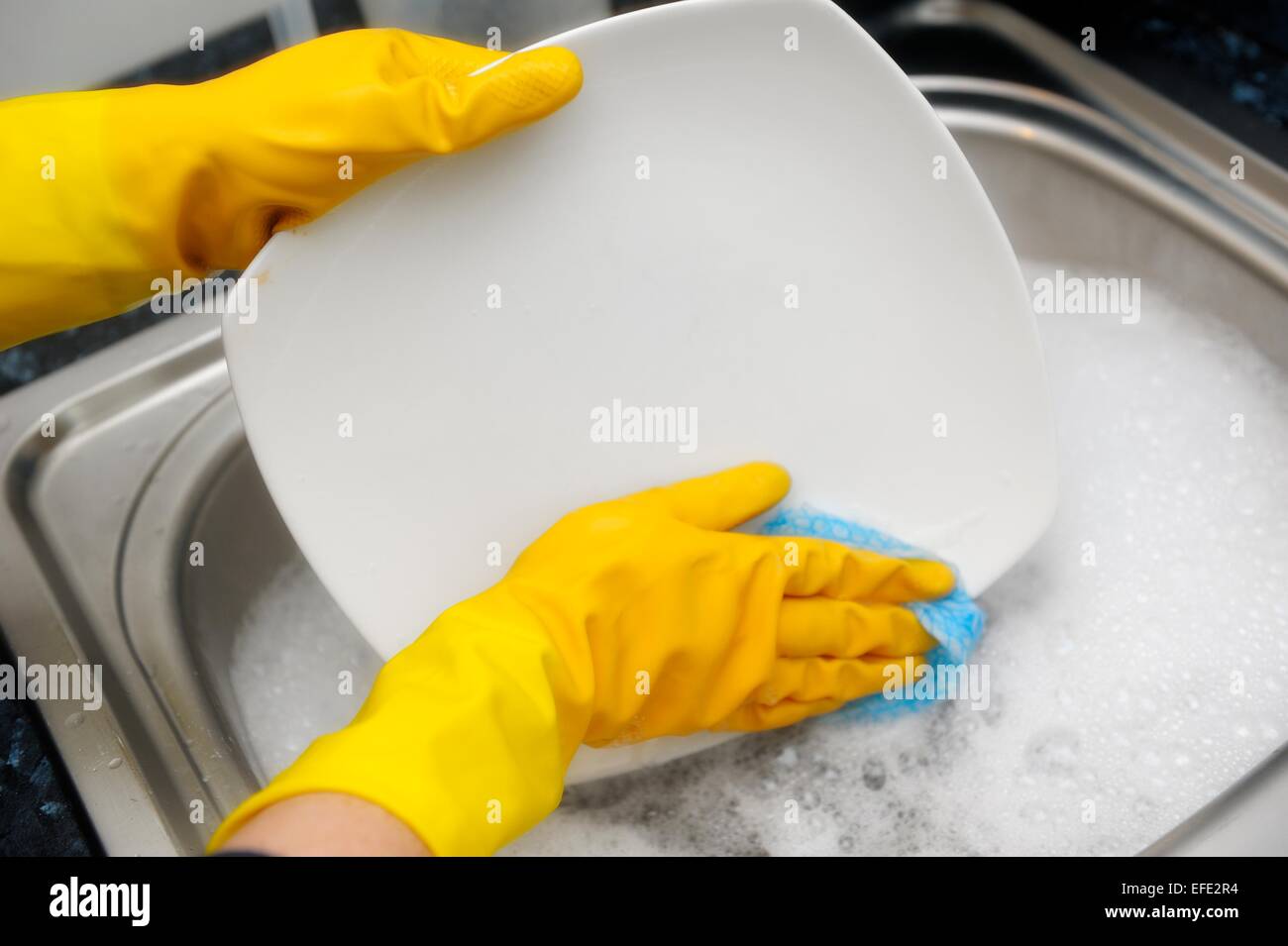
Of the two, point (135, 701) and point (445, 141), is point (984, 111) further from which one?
point (135, 701)

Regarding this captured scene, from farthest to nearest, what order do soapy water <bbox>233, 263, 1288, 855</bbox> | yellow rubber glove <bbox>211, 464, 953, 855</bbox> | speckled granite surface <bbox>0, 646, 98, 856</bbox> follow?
1. soapy water <bbox>233, 263, 1288, 855</bbox>
2. speckled granite surface <bbox>0, 646, 98, 856</bbox>
3. yellow rubber glove <bbox>211, 464, 953, 855</bbox>

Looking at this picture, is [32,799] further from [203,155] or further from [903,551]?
[903,551]

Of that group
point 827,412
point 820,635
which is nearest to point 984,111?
point 827,412

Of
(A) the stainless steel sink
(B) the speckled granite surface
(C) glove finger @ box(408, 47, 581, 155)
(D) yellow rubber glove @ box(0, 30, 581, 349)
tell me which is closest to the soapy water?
(A) the stainless steel sink

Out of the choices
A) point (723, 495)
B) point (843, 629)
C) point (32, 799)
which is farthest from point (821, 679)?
point (32, 799)

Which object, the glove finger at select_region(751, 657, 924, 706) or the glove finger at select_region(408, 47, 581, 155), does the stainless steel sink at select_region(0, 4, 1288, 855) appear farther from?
the glove finger at select_region(408, 47, 581, 155)

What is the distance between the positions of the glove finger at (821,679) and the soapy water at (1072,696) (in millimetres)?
75

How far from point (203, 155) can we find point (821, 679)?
0.59 metres

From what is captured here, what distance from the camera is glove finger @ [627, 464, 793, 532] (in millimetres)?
761

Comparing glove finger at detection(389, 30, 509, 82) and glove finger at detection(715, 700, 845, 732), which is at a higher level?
glove finger at detection(389, 30, 509, 82)

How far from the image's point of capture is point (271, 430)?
719 millimetres

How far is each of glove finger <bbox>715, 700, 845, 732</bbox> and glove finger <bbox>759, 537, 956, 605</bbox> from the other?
3.6 inches
